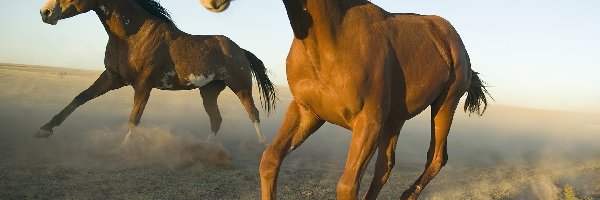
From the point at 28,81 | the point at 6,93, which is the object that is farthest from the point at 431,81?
the point at 28,81

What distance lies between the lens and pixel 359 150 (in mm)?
3045

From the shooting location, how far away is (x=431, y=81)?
3568mm

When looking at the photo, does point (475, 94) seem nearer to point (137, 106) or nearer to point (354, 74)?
point (354, 74)

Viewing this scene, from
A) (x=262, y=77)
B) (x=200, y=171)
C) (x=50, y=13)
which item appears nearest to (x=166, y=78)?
(x=50, y=13)

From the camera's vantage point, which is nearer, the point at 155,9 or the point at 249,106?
the point at 155,9

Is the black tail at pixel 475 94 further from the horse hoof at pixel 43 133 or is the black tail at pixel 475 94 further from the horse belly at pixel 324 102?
the horse hoof at pixel 43 133

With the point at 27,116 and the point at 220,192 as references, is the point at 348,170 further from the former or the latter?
the point at 27,116

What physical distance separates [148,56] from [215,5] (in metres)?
6.01

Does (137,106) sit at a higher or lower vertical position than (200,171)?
higher

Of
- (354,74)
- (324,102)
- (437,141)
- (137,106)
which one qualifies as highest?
(354,74)

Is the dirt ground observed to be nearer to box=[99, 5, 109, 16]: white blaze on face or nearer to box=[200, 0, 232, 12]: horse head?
box=[99, 5, 109, 16]: white blaze on face

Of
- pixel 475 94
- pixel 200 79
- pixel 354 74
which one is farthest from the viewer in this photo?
pixel 200 79

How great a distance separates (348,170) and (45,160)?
5.41m

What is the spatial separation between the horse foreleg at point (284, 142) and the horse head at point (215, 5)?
0.99 meters
